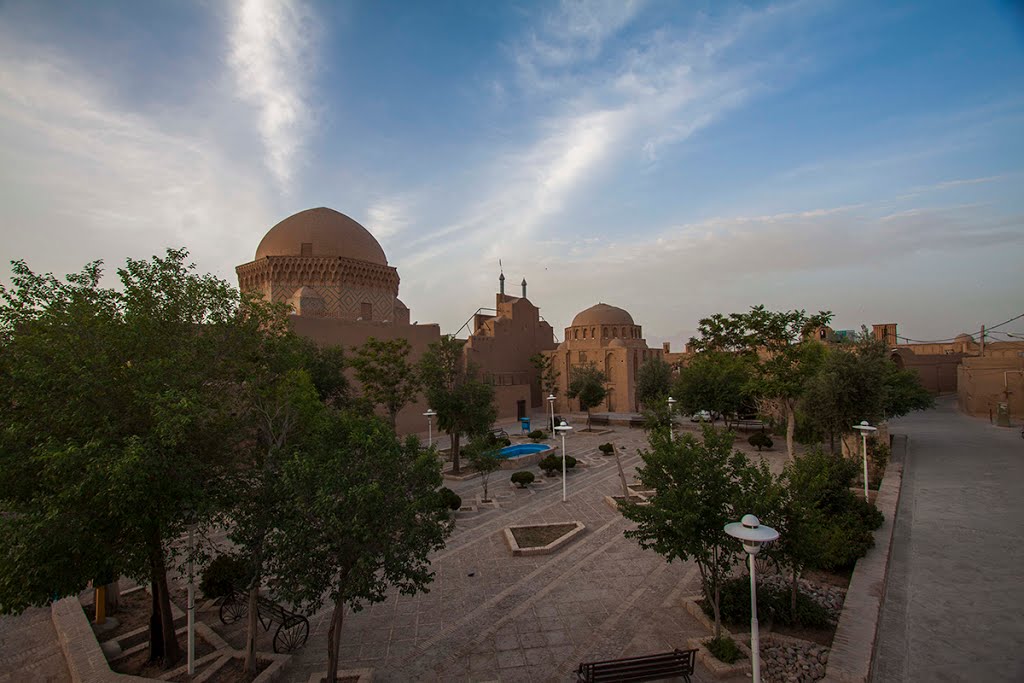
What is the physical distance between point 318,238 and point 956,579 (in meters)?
30.2

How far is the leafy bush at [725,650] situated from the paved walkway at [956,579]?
173cm

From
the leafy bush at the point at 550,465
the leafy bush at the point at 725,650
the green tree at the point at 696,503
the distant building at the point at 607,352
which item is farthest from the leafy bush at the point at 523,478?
the distant building at the point at 607,352

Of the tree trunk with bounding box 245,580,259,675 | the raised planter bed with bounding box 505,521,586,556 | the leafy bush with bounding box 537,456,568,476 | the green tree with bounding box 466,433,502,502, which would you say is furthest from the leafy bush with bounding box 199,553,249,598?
the leafy bush with bounding box 537,456,568,476

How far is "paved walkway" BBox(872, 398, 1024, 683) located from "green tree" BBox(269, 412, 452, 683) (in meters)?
6.59

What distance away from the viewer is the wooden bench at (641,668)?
6.48 metres

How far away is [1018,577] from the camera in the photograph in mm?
9664

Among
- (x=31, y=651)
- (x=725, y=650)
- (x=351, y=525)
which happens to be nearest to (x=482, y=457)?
(x=725, y=650)

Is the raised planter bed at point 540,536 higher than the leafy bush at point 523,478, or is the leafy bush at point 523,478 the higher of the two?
the leafy bush at point 523,478

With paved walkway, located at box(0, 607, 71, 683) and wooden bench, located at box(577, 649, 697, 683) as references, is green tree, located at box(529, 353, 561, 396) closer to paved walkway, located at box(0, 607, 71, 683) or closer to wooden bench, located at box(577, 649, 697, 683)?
paved walkway, located at box(0, 607, 71, 683)

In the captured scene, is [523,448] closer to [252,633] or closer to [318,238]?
[318,238]

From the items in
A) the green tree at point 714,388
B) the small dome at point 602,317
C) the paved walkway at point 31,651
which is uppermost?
the small dome at point 602,317

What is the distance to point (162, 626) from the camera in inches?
311

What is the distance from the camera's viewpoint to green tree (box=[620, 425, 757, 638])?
7477mm

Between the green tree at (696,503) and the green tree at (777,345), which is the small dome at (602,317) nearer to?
the green tree at (777,345)
